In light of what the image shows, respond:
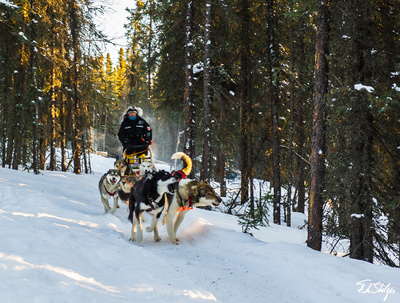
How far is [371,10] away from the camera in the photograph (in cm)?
691

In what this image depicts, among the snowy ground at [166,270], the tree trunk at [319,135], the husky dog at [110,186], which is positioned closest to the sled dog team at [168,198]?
the snowy ground at [166,270]

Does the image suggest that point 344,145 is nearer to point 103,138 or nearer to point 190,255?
point 190,255

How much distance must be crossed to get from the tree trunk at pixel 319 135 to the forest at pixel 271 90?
0.02m

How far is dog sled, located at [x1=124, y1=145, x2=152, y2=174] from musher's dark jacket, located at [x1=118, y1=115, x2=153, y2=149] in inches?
7.1

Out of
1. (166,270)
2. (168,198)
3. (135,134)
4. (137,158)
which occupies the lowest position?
(166,270)

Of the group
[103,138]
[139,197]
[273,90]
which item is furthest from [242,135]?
[103,138]

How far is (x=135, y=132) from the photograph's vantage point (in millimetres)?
9125

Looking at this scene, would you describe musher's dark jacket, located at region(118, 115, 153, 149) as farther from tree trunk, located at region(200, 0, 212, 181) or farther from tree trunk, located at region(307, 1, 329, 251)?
tree trunk, located at region(307, 1, 329, 251)

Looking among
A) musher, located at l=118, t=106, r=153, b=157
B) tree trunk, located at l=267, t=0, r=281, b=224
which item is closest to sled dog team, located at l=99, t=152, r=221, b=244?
musher, located at l=118, t=106, r=153, b=157

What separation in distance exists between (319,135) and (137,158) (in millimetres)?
5173

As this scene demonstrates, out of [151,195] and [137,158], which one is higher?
[137,158]

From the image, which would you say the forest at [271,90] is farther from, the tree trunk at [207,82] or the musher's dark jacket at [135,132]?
the musher's dark jacket at [135,132]

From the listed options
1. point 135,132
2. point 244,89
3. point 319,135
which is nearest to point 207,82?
point 244,89

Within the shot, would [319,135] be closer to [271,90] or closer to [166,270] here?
[166,270]
